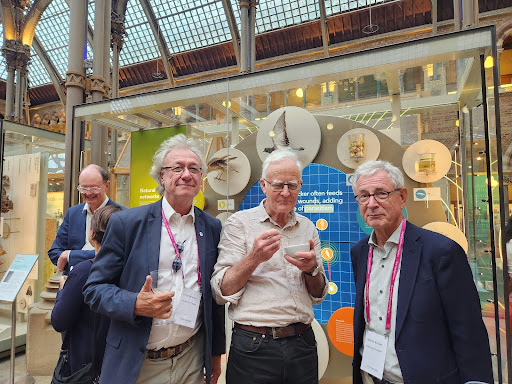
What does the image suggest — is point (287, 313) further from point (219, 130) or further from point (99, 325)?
point (219, 130)

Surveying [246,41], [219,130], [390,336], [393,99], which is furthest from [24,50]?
[390,336]

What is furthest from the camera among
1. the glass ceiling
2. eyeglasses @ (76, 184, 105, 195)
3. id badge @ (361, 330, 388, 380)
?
the glass ceiling

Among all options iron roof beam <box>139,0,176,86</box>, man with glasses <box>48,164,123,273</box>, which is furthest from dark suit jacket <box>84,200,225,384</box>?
iron roof beam <box>139,0,176,86</box>

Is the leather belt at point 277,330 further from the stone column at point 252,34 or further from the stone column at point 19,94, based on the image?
the stone column at point 19,94

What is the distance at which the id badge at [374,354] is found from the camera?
55.4 inches

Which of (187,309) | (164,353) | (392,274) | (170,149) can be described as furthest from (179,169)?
(392,274)

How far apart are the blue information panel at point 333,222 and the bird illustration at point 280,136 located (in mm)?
328

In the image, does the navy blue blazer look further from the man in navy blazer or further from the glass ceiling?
the glass ceiling

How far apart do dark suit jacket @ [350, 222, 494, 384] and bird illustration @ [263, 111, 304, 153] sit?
191 cm

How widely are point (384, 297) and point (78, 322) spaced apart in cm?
168

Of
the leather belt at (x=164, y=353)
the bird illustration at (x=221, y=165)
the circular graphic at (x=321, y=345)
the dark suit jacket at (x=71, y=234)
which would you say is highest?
the bird illustration at (x=221, y=165)

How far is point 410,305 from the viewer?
136 cm

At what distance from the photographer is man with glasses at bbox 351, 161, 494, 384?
1314 millimetres

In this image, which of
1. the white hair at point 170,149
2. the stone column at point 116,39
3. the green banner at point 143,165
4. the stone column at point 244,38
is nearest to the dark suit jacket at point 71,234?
the green banner at point 143,165
